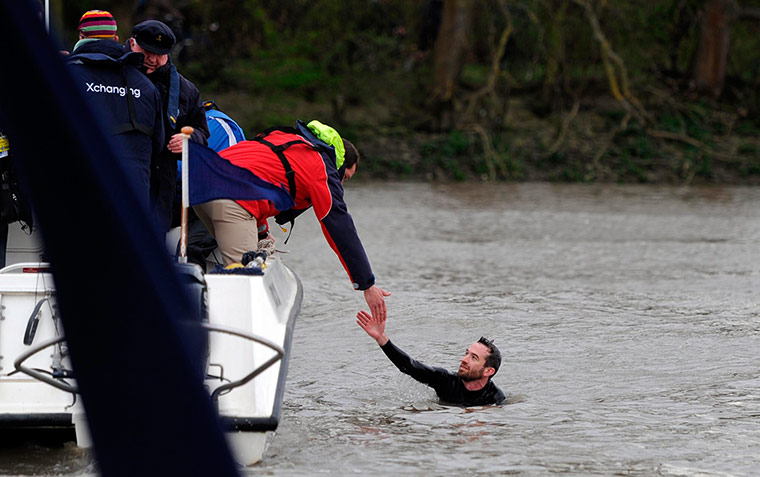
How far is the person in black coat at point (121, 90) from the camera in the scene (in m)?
6.25

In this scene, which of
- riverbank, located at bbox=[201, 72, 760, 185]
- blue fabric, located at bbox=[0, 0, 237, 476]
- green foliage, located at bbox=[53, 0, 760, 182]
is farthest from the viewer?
riverbank, located at bbox=[201, 72, 760, 185]

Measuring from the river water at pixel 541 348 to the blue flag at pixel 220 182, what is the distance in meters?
1.19

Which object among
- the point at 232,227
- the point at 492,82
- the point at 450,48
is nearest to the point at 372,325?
the point at 232,227

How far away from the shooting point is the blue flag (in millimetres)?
5648

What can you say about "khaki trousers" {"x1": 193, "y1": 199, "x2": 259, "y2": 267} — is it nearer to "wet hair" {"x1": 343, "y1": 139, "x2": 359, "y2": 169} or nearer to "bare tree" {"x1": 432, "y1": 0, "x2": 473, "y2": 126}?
"wet hair" {"x1": 343, "y1": 139, "x2": 359, "y2": 169}

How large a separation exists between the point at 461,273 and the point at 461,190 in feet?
30.4

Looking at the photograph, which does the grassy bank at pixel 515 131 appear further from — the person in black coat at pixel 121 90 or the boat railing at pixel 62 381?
the boat railing at pixel 62 381

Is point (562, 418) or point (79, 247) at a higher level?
point (79, 247)

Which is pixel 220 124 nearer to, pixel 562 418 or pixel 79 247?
pixel 562 418

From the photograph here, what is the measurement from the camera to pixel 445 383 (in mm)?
6707

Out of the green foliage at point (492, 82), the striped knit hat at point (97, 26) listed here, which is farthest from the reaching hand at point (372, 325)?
the green foliage at point (492, 82)

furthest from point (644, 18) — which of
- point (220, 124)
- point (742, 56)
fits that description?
point (220, 124)

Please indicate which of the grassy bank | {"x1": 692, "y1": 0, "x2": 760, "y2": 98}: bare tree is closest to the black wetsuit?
the grassy bank

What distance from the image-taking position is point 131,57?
6363 millimetres
